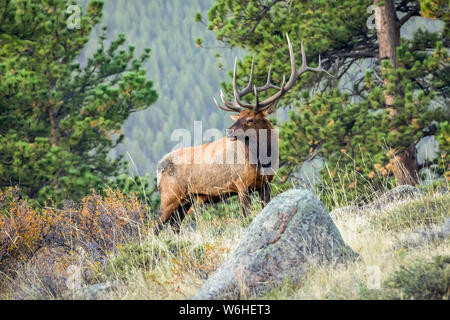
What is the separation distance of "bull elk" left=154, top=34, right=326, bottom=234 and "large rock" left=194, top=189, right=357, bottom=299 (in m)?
3.05

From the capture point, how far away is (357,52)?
14078mm

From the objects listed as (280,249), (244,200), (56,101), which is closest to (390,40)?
(244,200)

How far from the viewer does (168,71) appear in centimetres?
15175

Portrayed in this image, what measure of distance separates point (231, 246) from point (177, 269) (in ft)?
2.41

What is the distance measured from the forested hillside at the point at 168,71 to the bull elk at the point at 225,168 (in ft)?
277

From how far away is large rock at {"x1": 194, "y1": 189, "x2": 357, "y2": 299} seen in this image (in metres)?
5.10

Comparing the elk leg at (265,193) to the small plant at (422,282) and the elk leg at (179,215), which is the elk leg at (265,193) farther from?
the small plant at (422,282)

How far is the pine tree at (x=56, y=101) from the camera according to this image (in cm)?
1534

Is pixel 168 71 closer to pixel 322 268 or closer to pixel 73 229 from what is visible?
pixel 73 229

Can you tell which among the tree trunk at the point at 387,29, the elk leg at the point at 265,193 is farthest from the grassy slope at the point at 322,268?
the tree trunk at the point at 387,29

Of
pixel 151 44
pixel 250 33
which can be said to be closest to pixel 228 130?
pixel 250 33

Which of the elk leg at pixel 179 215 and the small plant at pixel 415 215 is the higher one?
the small plant at pixel 415 215

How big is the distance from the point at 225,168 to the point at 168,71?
145 metres
